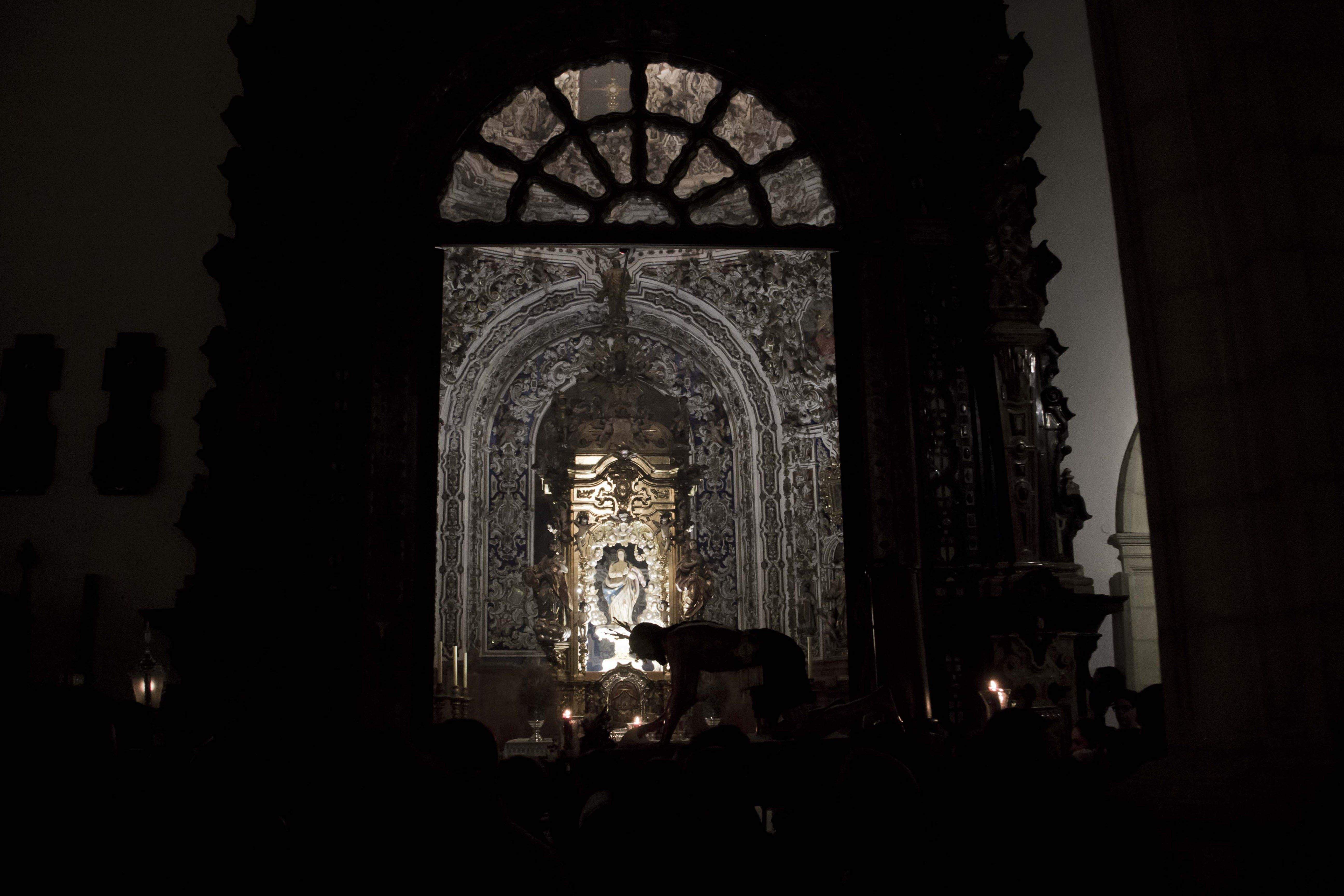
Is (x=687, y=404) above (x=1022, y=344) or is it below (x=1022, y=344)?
above

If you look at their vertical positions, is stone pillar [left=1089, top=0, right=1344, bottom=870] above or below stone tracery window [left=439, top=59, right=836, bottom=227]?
below

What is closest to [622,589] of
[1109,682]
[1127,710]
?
[1109,682]

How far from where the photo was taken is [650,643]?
7.47 m

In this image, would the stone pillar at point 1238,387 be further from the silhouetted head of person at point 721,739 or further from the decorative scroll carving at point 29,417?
the decorative scroll carving at point 29,417

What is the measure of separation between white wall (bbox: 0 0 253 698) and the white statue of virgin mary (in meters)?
8.03

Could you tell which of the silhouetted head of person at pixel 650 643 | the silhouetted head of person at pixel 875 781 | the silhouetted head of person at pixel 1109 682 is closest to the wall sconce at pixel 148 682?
the silhouetted head of person at pixel 650 643

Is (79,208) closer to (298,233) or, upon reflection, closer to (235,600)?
(298,233)

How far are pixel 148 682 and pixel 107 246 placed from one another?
3.16 m

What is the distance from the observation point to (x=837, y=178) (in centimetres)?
832

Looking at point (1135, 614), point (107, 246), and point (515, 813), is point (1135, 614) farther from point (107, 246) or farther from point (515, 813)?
point (107, 246)

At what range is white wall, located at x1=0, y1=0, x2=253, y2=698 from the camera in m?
7.65

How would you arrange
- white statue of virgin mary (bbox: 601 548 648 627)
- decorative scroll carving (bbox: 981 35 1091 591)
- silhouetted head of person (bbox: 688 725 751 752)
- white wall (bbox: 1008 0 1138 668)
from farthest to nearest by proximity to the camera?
white statue of virgin mary (bbox: 601 548 648 627) < white wall (bbox: 1008 0 1138 668) < decorative scroll carving (bbox: 981 35 1091 591) < silhouetted head of person (bbox: 688 725 751 752)

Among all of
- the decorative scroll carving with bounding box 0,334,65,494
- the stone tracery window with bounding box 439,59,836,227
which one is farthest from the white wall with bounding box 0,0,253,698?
the stone tracery window with bounding box 439,59,836,227

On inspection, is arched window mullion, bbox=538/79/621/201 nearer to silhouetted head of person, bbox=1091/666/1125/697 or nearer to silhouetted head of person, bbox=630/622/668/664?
silhouetted head of person, bbox=630/622/668/664
